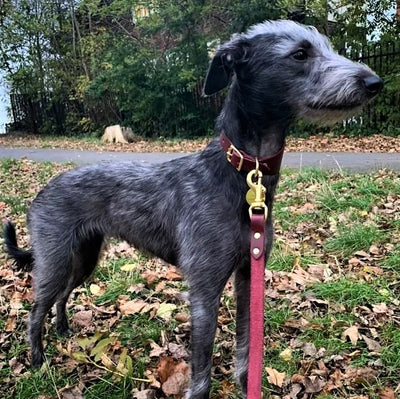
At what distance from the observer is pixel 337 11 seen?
47.8ft

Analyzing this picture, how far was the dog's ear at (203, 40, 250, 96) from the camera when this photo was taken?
2.64m

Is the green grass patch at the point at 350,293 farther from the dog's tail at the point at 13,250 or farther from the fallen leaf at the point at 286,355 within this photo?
the dog's tail at the point at 13,250

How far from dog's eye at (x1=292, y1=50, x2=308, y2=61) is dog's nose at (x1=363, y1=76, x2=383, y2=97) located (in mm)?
344

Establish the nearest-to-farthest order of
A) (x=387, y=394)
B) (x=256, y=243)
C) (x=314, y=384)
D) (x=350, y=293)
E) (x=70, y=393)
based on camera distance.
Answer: (x=256, y=243), (x=387, y=394), (x=314, y=384), (x=70, y=393), (x=350, y=293)

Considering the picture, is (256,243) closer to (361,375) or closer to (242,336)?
(242,336)

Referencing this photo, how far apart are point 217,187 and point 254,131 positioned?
37 cm

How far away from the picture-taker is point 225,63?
2.65 metres

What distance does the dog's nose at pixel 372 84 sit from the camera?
2.45 meters

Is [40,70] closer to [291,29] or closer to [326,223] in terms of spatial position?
[326,223]

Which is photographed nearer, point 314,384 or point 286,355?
point 314,384

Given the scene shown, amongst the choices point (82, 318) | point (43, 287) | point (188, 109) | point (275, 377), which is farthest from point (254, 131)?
point (188, 109)

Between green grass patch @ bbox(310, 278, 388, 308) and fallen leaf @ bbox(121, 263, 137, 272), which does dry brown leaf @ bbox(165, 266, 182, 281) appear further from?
green grass patch @ bbox(310, 278, 388, 308)

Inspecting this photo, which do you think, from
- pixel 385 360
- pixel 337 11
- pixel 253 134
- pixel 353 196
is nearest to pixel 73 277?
pixel 253 134

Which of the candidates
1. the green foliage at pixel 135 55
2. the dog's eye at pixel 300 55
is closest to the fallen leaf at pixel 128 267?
the dog's eye at pixel 300 55
